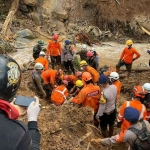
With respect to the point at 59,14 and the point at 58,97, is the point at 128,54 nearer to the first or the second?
the point at 58,97

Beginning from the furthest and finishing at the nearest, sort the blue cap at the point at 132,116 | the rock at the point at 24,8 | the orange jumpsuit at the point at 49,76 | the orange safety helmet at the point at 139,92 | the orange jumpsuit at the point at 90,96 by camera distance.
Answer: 1. the rock at the point at 24,8
2. the orange jumpsuit at the point at 49,76
3. the orange jumpsuit at the point at 90,96
4. the orange safety helmet at the point at 139,92
5. the blue cap at the point at 132,116

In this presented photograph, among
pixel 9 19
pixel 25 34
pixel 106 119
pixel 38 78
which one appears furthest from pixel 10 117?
pixel 9 19

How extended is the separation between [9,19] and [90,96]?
→ 10677 millimetres

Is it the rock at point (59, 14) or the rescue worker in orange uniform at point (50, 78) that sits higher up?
the rock at point (59, 14)

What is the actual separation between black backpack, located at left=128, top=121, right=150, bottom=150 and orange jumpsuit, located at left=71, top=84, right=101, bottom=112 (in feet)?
6.75

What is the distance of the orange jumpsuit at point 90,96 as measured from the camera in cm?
657

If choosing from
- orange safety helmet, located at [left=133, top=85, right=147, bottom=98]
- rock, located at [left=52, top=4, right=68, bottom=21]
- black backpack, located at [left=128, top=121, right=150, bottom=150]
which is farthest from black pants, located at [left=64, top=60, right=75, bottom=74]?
black backpack, located at [left=128, top=121, right=150, bottom=150]

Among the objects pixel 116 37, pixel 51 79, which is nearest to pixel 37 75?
pixel 51 79

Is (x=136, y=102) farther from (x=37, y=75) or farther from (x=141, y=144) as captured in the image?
(x=37, y=75)

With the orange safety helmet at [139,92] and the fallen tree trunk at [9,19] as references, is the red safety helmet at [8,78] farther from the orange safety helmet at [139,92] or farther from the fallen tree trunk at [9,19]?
the fallen tree trunk at [9,19]

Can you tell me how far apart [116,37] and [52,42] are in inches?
248

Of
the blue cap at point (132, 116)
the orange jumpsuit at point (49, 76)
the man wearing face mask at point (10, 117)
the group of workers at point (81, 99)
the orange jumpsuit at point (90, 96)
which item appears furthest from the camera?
the orange jumpsuit at point (49, 76)

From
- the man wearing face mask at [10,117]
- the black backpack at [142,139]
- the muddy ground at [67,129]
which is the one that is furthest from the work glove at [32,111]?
the muddy ground at [67,129]

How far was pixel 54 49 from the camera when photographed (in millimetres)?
11281
